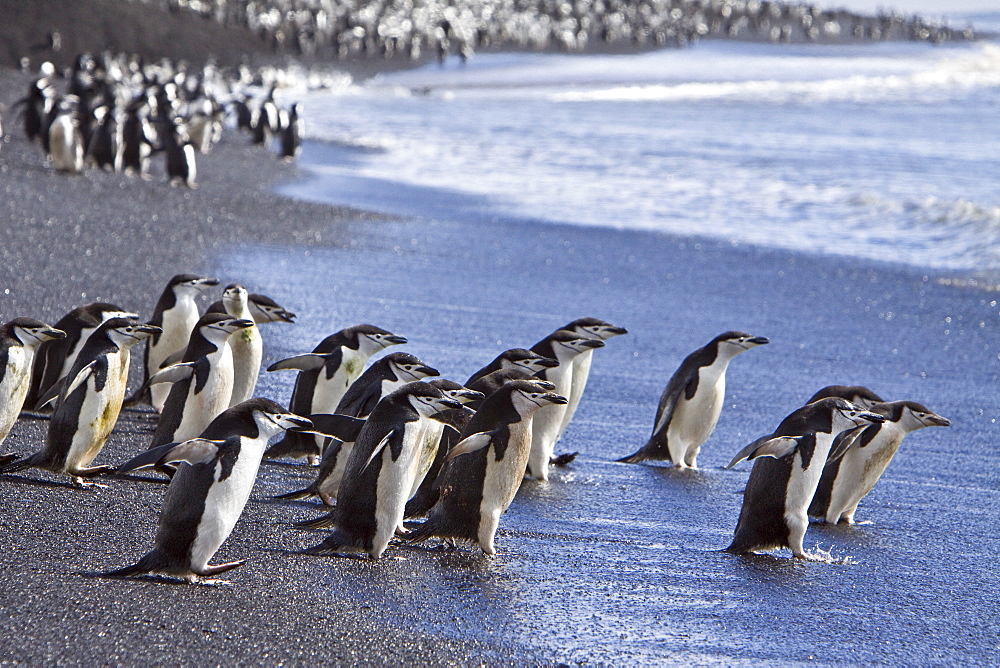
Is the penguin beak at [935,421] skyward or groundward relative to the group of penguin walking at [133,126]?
groundward

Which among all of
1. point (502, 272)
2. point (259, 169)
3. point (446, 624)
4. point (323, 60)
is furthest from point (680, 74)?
point (446, 624)

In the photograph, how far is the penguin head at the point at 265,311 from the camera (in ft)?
19.3

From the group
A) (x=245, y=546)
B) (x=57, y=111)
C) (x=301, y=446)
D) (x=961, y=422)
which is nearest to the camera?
(x=245, y=546)

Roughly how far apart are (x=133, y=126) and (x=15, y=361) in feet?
38.3

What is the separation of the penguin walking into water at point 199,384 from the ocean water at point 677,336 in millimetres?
335

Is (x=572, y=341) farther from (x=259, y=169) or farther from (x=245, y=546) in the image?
(x=259, y=169)

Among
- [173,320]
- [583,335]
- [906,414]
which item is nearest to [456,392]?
[583,335]

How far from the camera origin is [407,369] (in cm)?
454

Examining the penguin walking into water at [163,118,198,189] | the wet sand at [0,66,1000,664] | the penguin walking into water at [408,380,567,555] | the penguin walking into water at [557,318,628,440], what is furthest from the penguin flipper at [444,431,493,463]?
the penguin walking into water at [163,118,198,189]

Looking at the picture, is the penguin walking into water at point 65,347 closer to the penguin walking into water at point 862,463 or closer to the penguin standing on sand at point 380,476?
the penguin standing on sand at point 380,476

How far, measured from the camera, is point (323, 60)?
143 ft

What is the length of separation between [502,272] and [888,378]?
11.6 feet

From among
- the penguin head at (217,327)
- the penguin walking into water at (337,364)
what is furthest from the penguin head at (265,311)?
the penguin head at (217,327)

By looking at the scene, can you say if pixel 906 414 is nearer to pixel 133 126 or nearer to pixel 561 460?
pixel 561 460
